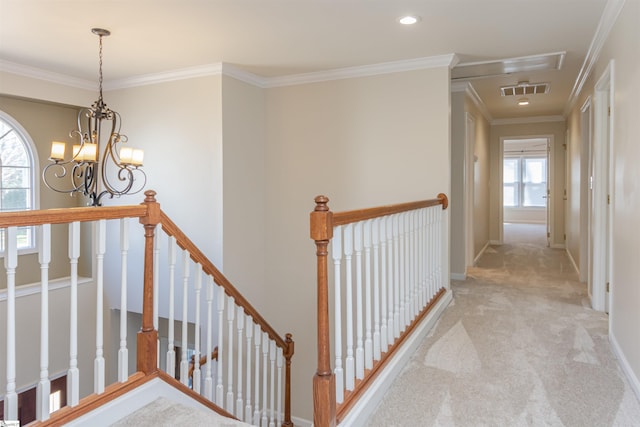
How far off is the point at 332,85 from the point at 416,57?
906 millimetres

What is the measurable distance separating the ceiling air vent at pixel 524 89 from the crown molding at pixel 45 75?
4.70 m

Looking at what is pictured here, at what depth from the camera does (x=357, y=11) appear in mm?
2857

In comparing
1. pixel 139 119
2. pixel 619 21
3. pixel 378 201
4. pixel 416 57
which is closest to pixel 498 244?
pixel 378 201

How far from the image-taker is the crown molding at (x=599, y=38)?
2.66 metres

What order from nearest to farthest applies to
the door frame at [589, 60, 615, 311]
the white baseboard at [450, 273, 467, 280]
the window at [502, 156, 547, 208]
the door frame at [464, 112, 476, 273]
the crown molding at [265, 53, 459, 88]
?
the door frame at [589, 60, 615, 311]
the crown molding at [265, 53, 459, 88]
the white baseboard at [450, 273, 467, 280]
the door frame at [464, 112, 476, 273]
the window at [502, 156, 547, 208]

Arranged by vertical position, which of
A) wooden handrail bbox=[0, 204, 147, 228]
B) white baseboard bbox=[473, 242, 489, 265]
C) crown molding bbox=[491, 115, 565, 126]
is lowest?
white baseboard bbox=[473, 242, 489, 265]

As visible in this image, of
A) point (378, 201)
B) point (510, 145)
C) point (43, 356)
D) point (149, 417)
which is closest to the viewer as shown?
point (43, 356)

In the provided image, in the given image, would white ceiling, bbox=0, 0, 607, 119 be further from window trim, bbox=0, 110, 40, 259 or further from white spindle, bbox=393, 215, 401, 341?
white spindle, bbox=393, 215, 401, 341

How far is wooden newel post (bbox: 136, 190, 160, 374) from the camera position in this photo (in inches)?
83.4

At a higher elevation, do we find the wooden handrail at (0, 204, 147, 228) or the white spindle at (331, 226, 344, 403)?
the wooden handrail at (0, 204, 147, 228)

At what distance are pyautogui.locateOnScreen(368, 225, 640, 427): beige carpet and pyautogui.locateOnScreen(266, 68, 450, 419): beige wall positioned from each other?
1249 mm

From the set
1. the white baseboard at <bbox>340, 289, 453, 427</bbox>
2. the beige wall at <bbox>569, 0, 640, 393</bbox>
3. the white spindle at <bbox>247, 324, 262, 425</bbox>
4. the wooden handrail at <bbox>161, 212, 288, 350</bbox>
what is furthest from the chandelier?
the beige wall at <bbox>569, 0, 640, 393</bbox>

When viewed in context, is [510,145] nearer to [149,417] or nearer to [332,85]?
[332,85]

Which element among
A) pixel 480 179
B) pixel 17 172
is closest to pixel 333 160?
pixel 480 179
